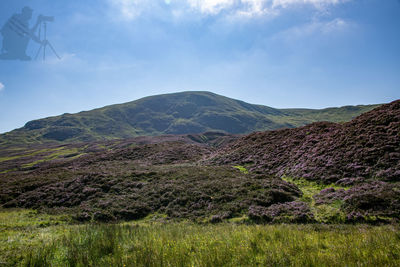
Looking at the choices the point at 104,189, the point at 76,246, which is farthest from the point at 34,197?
the point at 76,246

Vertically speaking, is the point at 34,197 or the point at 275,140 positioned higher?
the point at 275,140

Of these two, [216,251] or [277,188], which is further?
[277,188]

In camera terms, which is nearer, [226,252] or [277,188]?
[226,252]

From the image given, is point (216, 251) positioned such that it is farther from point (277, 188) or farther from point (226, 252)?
point (277, 188)

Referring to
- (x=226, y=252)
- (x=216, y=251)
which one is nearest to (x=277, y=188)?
(x=226, y=252)

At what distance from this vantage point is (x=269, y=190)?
51.4ft

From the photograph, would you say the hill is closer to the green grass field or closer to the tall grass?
the green grass field

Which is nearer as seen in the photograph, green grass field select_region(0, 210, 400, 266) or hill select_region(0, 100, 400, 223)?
green grass field select_region(0, 210, 400, 266)

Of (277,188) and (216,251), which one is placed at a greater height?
(216,251)

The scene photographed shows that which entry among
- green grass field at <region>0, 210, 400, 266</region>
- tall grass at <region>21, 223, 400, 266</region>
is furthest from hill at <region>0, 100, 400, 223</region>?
tall grass at <region>21, 223, 400, 266</region>

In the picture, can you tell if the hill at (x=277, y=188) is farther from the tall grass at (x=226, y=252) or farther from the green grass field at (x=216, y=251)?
the tall grass at (x=226, y=252)

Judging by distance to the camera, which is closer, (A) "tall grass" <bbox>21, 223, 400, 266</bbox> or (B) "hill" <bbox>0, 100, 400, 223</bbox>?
(A) "tall grass" <bbox>21, 223, 400, 266</bbox>

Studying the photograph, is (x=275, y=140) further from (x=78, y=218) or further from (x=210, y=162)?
(x=78, y=218)

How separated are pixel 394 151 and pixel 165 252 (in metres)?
20.4
